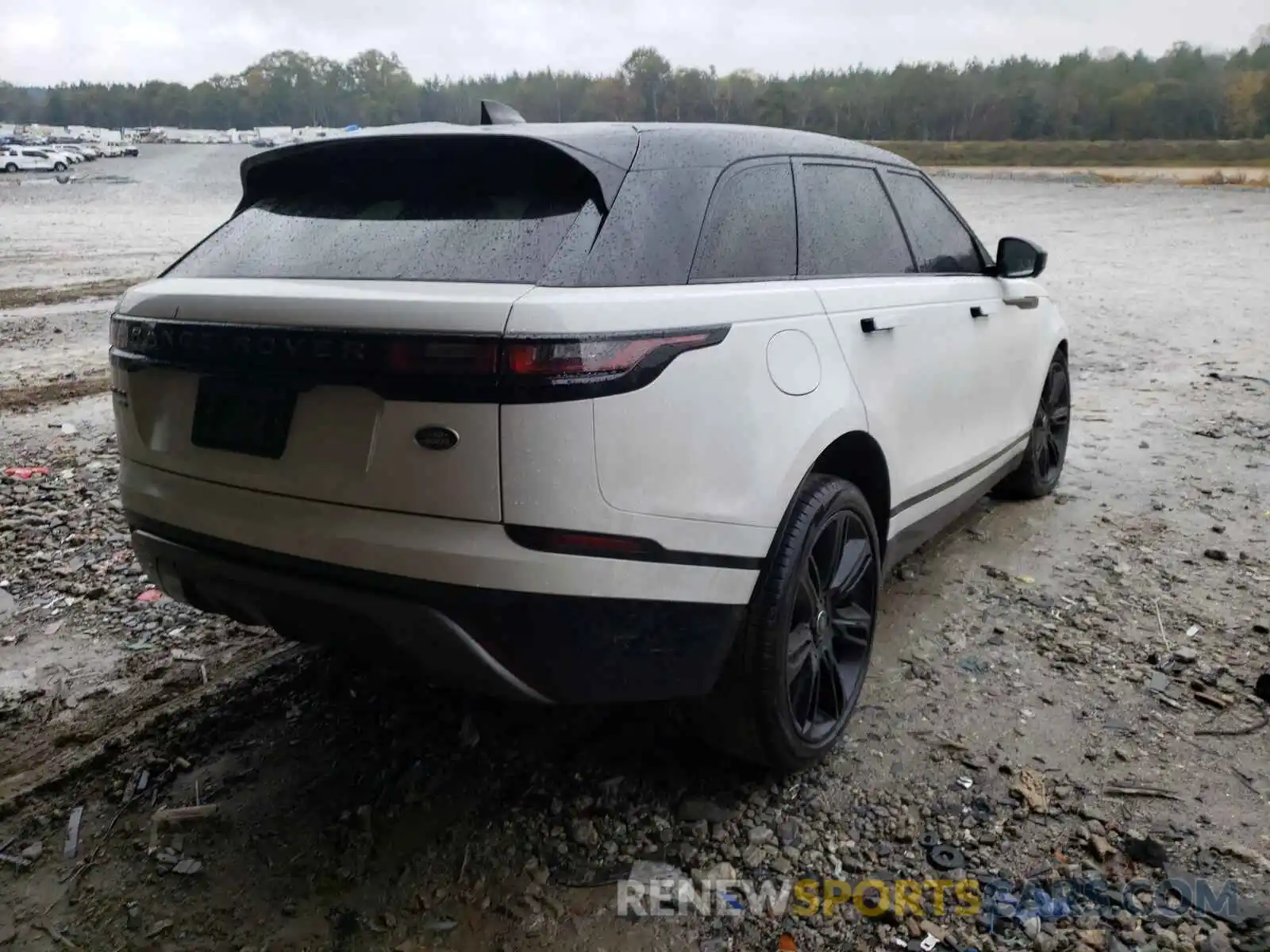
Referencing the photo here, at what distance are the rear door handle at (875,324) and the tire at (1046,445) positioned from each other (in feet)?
7.01

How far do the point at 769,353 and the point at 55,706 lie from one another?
2.57 m

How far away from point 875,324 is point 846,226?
1.42ft

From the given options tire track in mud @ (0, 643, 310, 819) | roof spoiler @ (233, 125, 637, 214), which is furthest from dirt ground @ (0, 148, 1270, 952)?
roof spoiler @ (233, 125, 637, 214)

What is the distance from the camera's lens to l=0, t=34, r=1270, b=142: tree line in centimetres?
1055

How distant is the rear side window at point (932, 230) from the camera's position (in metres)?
3.80

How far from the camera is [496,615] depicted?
2.17 m

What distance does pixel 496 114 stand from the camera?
306 centimetres

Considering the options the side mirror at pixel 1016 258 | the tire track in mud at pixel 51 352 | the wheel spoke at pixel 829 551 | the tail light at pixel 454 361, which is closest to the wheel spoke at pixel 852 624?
the wheel spoke at pixel 829 551

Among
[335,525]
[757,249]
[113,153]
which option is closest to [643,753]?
[335,525]

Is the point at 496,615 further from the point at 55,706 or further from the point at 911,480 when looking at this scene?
the point at 55,706

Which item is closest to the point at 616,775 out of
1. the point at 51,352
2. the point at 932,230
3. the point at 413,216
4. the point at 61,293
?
the point at 413,216

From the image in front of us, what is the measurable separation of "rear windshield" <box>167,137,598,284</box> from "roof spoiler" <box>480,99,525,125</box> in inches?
17.2

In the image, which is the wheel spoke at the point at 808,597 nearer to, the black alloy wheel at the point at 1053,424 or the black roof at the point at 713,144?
the black roof at the point at 713,144

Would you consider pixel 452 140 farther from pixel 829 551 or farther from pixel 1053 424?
pixel 1053 424
